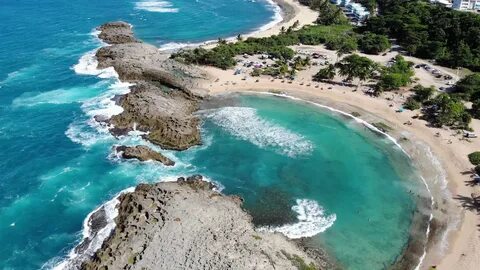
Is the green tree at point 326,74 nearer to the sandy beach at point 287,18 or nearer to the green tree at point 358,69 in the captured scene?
the green tree at point 358,69

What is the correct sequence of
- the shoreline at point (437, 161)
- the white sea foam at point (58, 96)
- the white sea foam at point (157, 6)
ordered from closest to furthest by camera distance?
the shoreline at point (437, 161) → the white sea foam at point (58, 96) → the white sea foam at point (157, 6)

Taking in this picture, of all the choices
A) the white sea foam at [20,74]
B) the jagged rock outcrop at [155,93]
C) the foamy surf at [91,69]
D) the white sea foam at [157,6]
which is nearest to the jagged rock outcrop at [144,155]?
the jagged rock outcrop at [155,93]

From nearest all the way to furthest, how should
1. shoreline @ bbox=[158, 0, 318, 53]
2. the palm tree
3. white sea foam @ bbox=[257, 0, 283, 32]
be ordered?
shoreline @ bbox=[158, 0, 318, 53] < the palm tree < white sea foam @ bbox=[257, 0, 283, 32]

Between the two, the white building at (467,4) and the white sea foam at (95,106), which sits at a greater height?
the white building at (467,4)

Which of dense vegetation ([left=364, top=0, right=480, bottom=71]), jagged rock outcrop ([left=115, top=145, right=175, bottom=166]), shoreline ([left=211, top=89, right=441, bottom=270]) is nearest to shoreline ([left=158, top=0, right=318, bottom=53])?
dense vegetation ([left=364, top=0, right=480, bottom=71])

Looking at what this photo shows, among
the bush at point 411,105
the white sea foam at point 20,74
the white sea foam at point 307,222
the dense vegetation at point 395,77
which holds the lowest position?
the white sea foam at point 307,222

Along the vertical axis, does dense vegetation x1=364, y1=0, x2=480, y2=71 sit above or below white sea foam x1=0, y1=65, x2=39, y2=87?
above

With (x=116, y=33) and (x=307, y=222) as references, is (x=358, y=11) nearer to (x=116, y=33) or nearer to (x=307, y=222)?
(x=116, y=33)

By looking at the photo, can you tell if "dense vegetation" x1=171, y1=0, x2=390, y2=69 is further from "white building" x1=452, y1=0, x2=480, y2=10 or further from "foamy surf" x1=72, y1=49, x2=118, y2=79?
"white building" x1=452, y1=0, x2=480, y2=10
